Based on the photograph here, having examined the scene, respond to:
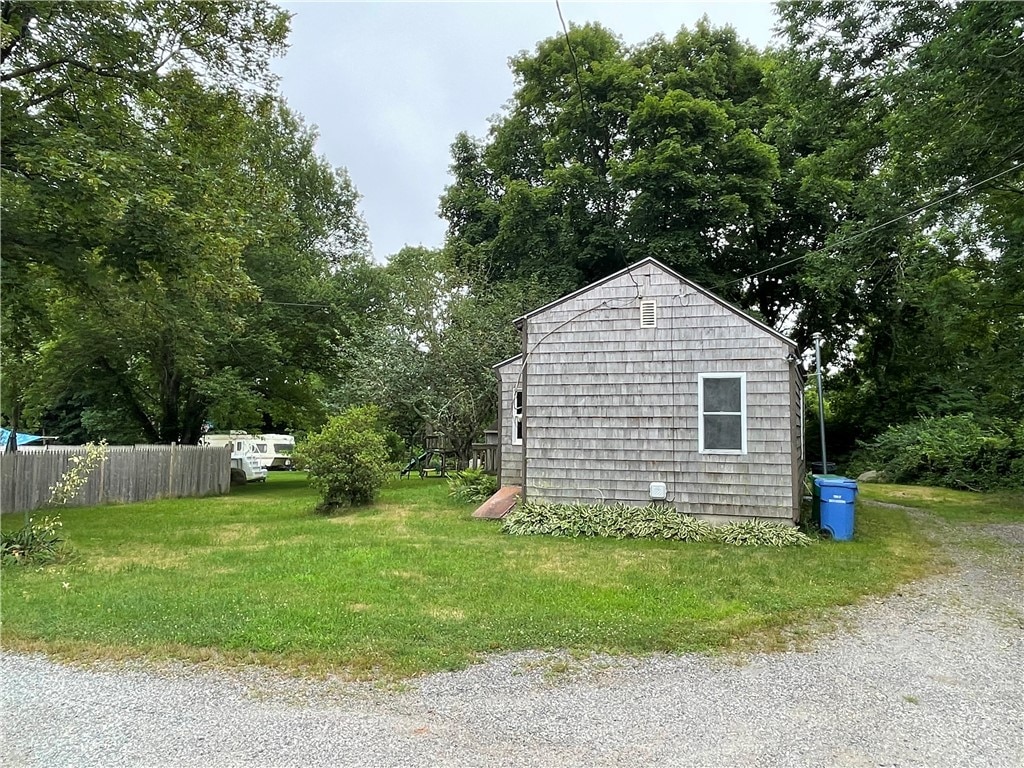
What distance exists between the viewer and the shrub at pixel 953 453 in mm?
16125

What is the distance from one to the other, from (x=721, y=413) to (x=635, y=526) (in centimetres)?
207

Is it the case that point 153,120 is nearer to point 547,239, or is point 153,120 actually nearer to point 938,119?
point 547,239

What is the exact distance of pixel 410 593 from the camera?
552 cm

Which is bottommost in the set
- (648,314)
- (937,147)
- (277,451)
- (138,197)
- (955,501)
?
(955,501)

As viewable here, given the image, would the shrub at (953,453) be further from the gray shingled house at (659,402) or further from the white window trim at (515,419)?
the white window trim at (515,419)

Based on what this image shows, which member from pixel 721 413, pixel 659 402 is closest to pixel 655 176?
pixel 659 402

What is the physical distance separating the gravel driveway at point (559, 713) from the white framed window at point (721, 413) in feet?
14.8

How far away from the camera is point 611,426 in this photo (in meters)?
9.32

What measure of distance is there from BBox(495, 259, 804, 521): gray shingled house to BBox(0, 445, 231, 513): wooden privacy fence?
32.6 ft

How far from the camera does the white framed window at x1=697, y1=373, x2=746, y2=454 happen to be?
8.73 m

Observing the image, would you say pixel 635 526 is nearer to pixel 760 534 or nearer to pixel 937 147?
pixel 760 534

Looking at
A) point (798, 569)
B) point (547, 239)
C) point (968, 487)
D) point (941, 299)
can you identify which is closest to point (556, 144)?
point (547, 239)

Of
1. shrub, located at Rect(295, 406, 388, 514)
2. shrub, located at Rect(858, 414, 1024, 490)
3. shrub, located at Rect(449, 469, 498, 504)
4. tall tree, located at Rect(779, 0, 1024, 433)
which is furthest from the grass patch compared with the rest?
shrub, located at Rect(295, 406, 388, 514)

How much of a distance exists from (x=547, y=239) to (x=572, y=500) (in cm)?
1329
